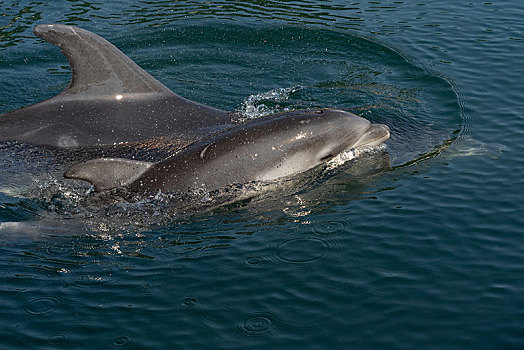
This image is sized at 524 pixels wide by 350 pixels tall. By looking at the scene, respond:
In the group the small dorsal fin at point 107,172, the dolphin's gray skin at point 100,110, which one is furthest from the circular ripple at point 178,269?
the dolphin's gray skin at point 100,110

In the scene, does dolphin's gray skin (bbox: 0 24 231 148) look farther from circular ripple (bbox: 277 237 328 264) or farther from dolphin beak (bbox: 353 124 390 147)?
circular ripple (bbox: 277 237 328 264)

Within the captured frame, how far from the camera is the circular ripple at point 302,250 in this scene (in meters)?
9.57

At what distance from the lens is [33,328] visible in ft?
27.1

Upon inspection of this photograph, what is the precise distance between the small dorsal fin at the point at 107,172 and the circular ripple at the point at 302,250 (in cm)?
266

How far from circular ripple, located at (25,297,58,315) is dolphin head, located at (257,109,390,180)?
405cm

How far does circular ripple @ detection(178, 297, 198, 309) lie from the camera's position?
339 inches

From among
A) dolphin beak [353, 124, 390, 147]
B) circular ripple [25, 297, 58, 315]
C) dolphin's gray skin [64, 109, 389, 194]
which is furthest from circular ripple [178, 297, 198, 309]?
dolphin beak [353, 124, 390, 147]

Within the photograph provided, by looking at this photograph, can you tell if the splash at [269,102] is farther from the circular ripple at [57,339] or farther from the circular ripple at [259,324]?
the circular ripple at [57,339]

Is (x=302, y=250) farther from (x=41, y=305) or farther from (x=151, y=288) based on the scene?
(x=41, y=305)

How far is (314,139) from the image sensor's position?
11.8 m

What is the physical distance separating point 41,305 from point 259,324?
2.78 m

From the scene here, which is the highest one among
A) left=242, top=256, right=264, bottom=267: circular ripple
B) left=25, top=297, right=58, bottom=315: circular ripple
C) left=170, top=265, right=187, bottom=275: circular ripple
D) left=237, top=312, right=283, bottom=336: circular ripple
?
left=242, top=256, right=264, bottom=267: circular ripple

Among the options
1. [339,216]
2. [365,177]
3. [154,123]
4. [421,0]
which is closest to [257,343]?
[339,216]

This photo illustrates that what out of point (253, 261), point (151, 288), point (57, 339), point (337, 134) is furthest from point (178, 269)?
point (337, 134)
